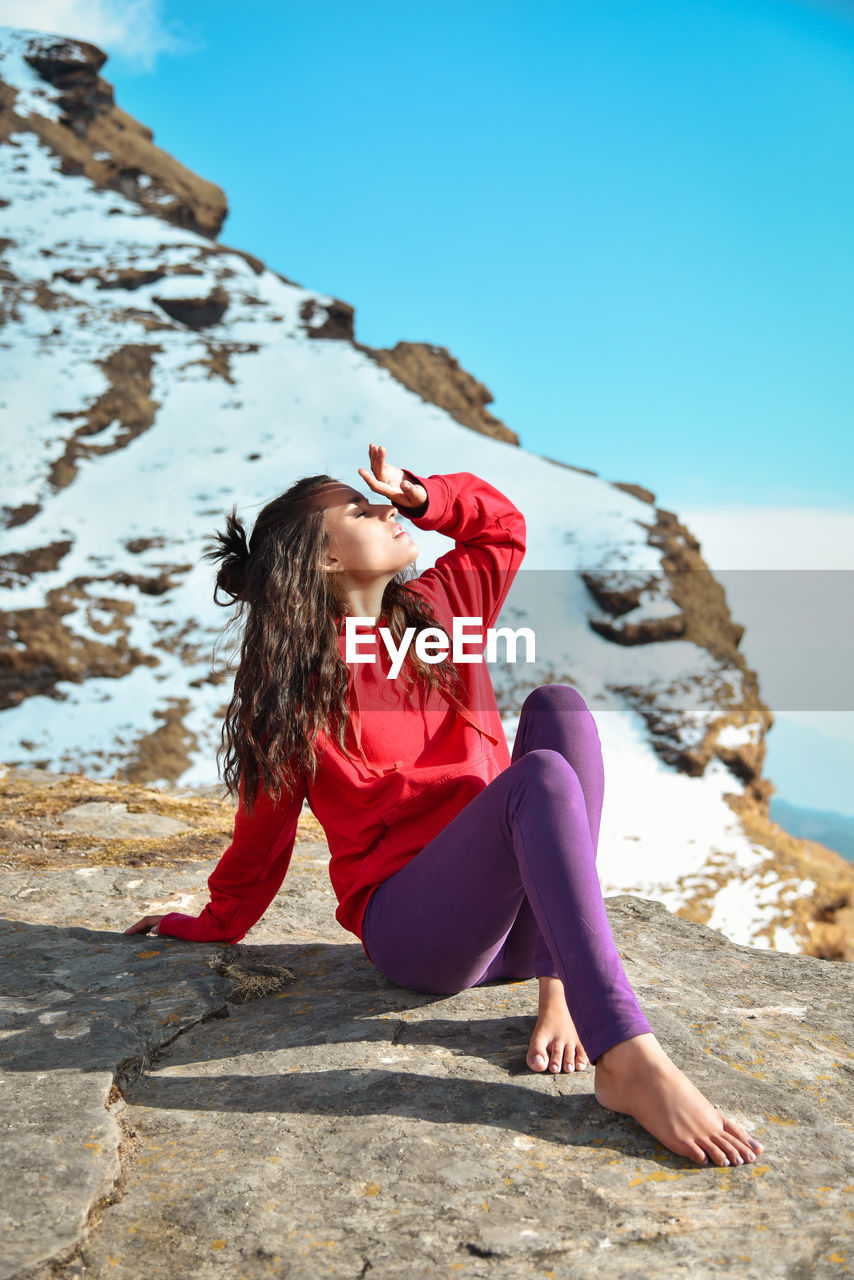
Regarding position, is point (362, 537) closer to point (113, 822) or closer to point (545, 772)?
point (545, 772)

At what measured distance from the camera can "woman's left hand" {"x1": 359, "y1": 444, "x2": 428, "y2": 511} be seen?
2.66 m

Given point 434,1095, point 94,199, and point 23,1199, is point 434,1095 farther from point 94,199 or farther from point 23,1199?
point 94,199

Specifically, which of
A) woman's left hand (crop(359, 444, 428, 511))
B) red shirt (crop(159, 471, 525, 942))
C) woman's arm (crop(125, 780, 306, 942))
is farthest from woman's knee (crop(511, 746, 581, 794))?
woman's left hand (crop(359, 444, 428, 511))

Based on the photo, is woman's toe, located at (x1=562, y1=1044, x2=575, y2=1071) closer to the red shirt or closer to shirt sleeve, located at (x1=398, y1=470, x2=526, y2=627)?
the red shirt

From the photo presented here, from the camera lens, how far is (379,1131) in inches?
70.0

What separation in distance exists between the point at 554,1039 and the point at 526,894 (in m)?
0.32

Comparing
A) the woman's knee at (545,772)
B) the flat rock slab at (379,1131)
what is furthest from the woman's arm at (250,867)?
the woman's knee at (545,772)

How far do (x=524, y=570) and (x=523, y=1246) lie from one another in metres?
11.1

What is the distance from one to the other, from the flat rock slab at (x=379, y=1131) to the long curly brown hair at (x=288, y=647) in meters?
0.63

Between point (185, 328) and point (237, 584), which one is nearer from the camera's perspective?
point (237, 584)

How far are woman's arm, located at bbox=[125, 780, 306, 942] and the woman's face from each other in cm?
64

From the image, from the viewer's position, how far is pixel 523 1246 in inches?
56.8

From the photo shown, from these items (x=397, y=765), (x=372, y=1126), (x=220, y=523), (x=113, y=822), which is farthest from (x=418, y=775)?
(x=220, y=523)

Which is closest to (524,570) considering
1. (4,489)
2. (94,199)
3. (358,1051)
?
(4,489)
